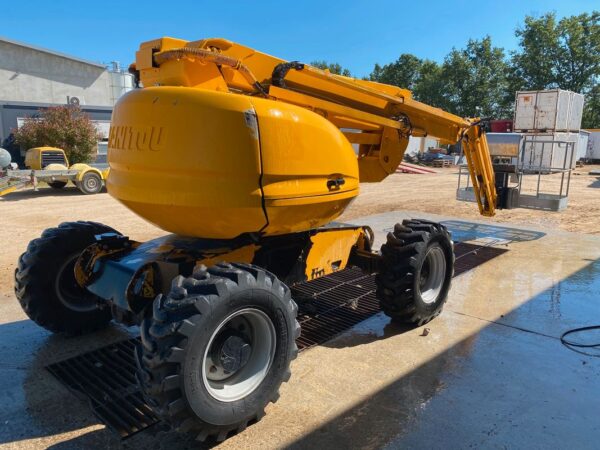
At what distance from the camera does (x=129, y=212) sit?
12219 millimetres

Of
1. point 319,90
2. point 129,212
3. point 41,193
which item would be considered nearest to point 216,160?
point 319,90

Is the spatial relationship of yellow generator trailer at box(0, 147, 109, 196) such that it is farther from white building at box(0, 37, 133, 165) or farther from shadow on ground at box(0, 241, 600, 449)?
shadow on ground at box(0, 241, 600, 449)

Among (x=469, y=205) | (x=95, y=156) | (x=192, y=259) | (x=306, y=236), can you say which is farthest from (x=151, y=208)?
→ (x=95, y=156)

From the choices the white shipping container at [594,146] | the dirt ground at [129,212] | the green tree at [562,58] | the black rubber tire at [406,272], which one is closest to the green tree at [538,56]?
the green tree at [562,58]

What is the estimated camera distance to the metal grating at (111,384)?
3258 millimetres

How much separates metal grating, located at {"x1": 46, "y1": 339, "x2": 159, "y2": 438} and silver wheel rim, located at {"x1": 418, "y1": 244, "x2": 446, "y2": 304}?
9.67ft

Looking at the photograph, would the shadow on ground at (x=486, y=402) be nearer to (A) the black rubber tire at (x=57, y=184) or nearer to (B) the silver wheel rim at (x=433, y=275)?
(B) the silver wheel rim at (x=433, y=275)

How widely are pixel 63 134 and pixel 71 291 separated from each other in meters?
19.0

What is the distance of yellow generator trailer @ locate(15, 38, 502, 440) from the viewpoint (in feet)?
9.66

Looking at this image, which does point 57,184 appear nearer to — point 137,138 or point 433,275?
point 137,138

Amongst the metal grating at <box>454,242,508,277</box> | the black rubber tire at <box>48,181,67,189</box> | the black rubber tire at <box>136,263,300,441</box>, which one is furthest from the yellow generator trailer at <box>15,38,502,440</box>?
the black rubber tire at <box>48,181,67,189</box>

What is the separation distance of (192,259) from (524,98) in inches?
366

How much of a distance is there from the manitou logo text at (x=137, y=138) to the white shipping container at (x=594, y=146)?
41.1 m

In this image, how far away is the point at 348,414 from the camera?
3.36 metres
